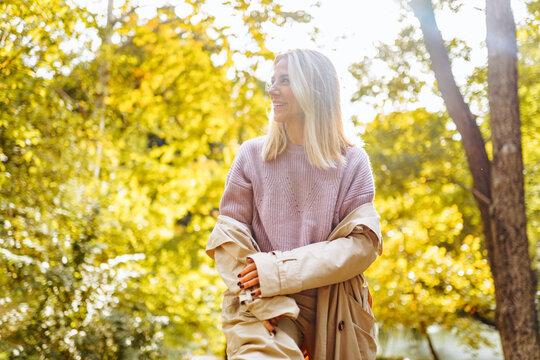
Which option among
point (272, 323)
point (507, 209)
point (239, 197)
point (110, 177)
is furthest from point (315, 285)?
point (110, 177)

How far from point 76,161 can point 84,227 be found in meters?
0.70

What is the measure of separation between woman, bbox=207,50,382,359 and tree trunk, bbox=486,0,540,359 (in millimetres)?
2599

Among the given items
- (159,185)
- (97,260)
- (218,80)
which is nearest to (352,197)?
(97,260)

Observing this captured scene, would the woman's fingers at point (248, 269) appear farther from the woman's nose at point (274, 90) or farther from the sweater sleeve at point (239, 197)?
the woman's nose at point (274, 90)

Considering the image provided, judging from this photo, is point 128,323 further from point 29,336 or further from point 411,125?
point 411,125

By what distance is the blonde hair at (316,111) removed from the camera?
7.15ft

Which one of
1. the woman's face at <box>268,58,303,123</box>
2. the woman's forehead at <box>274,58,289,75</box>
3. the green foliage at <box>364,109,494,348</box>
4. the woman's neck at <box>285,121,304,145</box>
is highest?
the woman's forehead at <box>274,58,289,75</box>

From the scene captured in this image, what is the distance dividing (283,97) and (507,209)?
2840 millimetres

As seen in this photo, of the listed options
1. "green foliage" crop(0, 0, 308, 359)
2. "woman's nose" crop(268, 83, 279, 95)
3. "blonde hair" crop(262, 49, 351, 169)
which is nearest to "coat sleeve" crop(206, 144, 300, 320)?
"blonde hair" crop(262, 49, 351, 169)

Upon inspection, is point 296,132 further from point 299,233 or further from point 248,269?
point 248,269

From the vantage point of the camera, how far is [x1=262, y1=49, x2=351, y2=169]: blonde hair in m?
2.18

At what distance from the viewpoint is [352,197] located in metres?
2.15

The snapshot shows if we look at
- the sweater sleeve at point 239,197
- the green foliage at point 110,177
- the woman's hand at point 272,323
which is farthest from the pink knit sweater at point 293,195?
the green foliage at point 110,177

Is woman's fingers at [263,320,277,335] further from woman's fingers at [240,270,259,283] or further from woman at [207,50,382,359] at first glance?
woman's fingers at [240,270,259,283]
